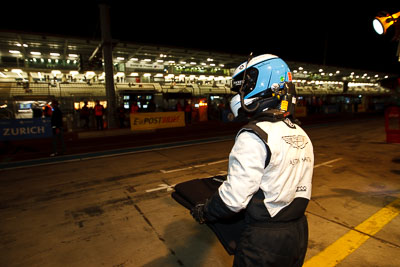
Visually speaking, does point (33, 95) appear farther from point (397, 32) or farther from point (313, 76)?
point (313, 76)

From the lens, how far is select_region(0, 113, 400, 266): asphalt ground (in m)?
2.82

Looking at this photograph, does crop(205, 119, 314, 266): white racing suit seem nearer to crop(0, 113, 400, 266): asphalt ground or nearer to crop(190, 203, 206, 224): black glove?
crop(190, 203, 206, 224): black glove

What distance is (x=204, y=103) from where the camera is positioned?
68.2ft

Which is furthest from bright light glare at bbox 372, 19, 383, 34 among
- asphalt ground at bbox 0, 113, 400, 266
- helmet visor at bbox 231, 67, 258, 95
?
helmet visor at bbox 231, 67, 258, 95

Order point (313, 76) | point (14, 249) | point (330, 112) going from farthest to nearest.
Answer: point (313, 76) → point (330, 112) → point (14, 249)

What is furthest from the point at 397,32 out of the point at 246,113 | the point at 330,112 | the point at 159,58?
the point at 330,112

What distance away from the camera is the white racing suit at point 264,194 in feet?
4.26

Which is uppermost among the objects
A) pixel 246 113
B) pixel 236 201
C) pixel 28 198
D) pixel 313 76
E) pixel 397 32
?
pixel 313 76

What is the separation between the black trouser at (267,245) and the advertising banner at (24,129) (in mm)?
11520

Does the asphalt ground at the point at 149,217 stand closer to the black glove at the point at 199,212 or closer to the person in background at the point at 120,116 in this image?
the black glove at the point at 199,212

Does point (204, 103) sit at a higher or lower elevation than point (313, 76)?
lower

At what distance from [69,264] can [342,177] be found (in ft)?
19.3

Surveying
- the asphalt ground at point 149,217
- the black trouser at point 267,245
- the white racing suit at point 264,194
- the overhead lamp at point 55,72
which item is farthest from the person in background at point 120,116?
the black trouser at point 267,245

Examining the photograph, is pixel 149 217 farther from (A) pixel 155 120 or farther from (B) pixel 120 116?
(B) pixel 120 116
